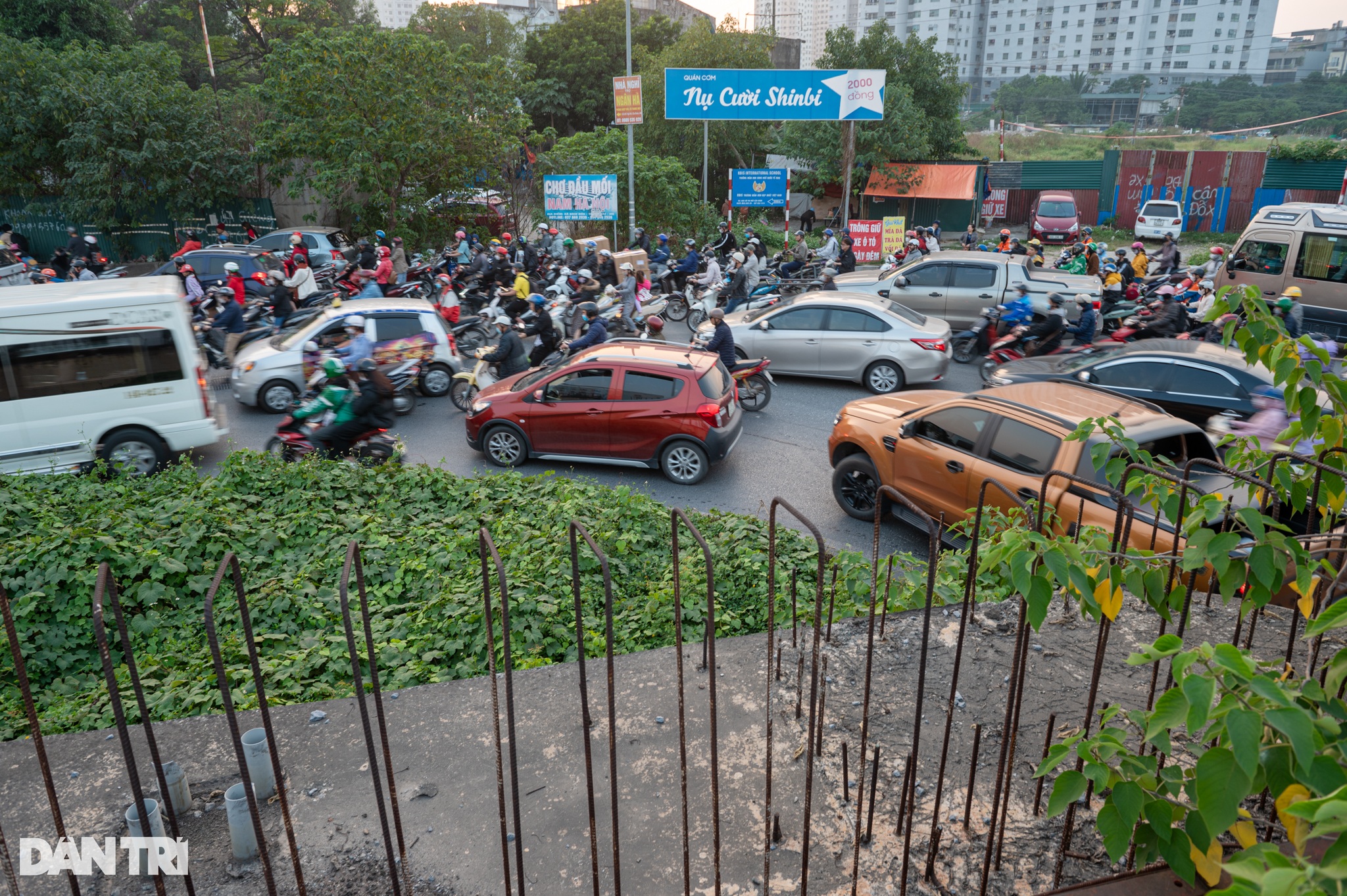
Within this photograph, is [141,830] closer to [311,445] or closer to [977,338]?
[311,445]

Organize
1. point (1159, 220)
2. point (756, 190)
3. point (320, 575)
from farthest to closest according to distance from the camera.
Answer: point (1159, 220), point (756, 190), point (320, 575)

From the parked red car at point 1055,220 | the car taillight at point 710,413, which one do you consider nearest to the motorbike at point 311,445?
the car taillight at point 710,413

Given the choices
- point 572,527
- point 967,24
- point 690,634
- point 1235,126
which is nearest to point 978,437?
point 690,634

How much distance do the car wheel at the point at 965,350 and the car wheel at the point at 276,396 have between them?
1104cm

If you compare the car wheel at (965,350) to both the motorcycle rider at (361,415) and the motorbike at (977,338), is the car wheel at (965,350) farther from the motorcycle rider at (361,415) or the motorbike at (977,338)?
the motorcycle rider at (361,415)

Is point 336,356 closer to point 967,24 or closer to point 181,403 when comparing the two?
point 181,403

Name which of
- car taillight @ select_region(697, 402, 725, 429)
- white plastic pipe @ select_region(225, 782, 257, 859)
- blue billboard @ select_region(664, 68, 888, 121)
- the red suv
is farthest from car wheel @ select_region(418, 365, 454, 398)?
blue billboard @ select_region(664, 68, 888, 121)

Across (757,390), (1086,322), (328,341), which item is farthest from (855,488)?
(328,341)

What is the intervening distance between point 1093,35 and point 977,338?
10911 cm

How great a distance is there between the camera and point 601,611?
6.41 m

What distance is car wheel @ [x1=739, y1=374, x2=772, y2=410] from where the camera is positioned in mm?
12344

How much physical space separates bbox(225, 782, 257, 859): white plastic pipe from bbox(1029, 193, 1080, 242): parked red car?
33432 millimetres

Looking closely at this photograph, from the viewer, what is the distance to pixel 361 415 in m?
9.41

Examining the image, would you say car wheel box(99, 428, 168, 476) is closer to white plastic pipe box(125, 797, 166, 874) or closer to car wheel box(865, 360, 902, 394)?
white plastic pipe box(125, 797, 166, 874)
